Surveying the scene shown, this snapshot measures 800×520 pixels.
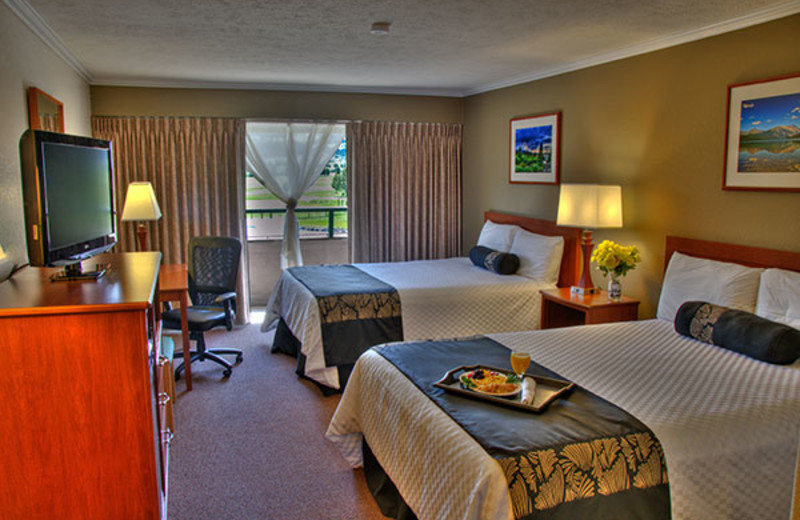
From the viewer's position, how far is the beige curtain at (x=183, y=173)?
5.64 meters

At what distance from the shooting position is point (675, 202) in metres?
3.94

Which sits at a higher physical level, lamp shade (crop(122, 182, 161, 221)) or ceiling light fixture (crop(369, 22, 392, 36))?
ceiling light fixture (crop(369, 22, 392, 36))

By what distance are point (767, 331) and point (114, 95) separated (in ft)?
18.3

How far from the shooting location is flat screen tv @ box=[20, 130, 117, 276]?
6.45 ft

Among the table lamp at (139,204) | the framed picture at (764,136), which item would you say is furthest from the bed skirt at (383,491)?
the table lamp at (139,204)

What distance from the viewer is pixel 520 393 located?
2.34 meters

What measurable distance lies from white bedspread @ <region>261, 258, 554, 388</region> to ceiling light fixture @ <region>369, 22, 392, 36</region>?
179 centimetres

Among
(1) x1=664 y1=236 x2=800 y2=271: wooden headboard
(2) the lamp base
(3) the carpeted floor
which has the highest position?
(1) x1=664 y1=236 x2=800 y2=271: wooden headboard

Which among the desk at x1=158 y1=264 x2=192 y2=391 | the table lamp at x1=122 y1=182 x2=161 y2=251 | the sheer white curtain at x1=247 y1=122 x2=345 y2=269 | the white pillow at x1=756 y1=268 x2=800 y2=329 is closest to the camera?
the white pillow at x1=756 y1=268 x2=800 y2=329

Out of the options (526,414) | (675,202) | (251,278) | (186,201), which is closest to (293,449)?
(526,414)

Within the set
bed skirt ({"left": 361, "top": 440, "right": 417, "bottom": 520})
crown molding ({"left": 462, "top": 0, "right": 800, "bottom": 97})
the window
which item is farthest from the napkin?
the window

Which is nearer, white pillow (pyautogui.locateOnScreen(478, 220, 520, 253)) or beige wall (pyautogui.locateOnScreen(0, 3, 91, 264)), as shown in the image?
beige wall (pyautogui.locateOnScreen(0, 3, 91, 264))

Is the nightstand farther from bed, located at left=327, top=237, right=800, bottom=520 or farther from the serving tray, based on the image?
the serving tray

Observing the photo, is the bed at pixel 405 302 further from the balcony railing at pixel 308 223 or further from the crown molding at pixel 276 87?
the balcony railing at pixel 308 223
